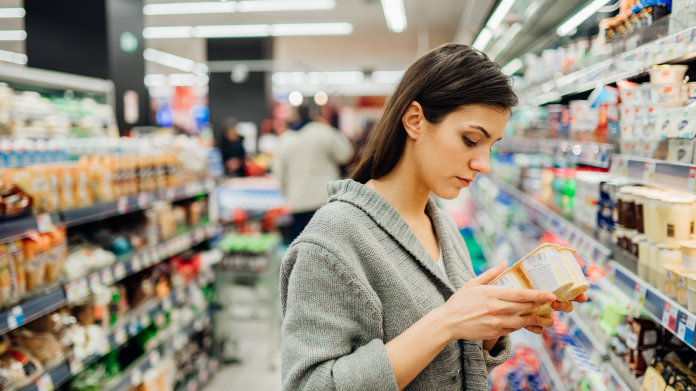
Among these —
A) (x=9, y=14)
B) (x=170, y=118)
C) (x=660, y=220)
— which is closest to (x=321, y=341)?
(x=660, y=220)

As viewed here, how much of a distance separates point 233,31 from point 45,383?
30.4ft

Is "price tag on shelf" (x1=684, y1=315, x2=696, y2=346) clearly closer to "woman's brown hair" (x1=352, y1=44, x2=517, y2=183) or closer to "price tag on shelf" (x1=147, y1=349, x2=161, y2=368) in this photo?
"woman's brown hair" (x1=352, y1=44, x2=517, y2=183)

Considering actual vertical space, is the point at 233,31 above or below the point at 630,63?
above

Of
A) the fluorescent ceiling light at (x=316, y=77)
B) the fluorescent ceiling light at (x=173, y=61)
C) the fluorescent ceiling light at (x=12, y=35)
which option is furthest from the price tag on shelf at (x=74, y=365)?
the fluorescent ceiling light at (x=316, y=77)

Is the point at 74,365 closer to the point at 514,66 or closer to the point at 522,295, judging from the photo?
the point at 522,295

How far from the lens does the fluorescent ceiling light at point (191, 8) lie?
26.4ft

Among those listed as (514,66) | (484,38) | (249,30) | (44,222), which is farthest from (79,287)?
(249,30)

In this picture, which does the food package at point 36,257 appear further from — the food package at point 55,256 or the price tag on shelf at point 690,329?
the price tag on shelf at point 690,329

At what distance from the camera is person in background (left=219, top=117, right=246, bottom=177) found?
8352mm

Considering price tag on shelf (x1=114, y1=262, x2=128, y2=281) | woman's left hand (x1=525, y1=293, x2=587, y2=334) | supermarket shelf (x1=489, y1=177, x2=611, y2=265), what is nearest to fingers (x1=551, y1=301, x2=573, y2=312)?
woman's left hand (x1=525, y1=293, x2=587, y2=334)

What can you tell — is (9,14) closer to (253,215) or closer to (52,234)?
(253,215)

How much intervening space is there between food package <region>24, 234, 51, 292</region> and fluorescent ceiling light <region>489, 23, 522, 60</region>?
3052 mm

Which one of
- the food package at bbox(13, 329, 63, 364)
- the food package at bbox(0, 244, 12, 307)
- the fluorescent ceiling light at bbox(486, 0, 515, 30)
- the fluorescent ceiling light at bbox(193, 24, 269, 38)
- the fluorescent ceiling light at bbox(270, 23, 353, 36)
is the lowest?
the food package at bbox(13, 329, 63, 364)

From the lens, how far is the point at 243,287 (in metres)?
4.05
